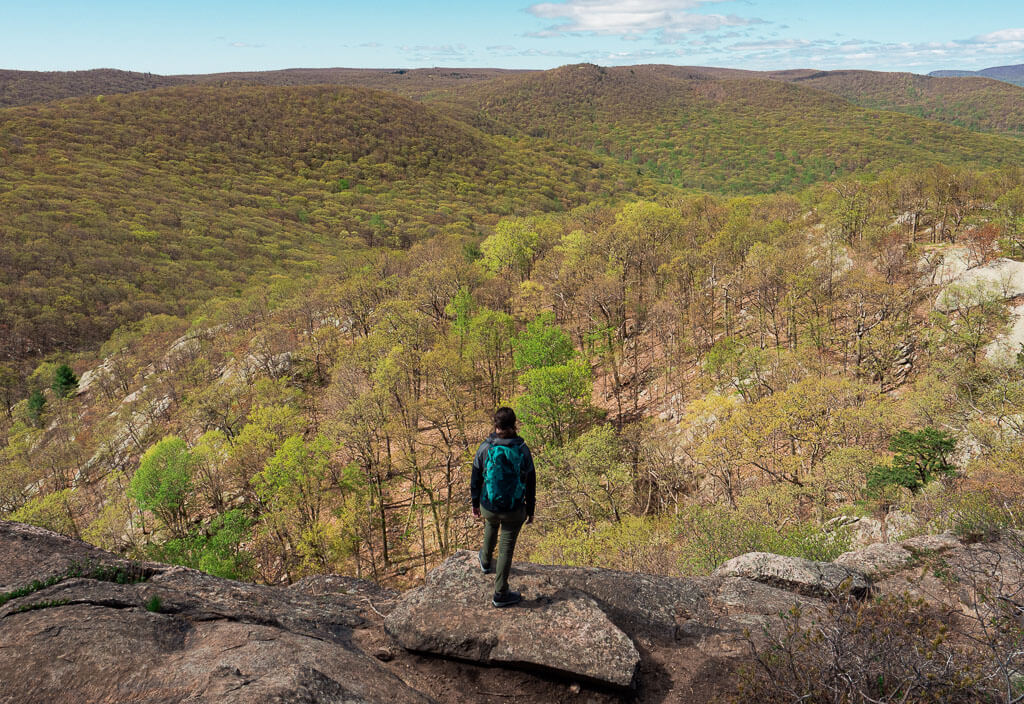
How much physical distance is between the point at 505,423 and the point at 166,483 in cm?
3900

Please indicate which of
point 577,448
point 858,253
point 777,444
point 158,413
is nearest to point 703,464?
point 777,444

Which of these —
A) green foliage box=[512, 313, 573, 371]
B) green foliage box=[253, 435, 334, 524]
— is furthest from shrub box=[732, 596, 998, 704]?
green foliage box=[512, 313, 573, 371]

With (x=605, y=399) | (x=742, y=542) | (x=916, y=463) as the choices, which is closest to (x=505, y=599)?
(x=742, y=542)

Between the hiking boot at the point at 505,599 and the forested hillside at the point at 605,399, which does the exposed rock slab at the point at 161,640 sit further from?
the forested hillside at the point at 605,399

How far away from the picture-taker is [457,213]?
186500 mm

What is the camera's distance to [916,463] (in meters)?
22.5

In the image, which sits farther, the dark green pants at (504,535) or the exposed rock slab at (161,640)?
the dark green pants at (504,535)

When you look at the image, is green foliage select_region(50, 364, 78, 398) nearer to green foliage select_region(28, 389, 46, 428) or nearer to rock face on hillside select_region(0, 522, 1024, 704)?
green foliage select_region(28, 389, 46, 428)

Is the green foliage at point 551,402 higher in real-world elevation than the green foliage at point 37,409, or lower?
higher

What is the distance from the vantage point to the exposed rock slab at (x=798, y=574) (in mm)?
10680

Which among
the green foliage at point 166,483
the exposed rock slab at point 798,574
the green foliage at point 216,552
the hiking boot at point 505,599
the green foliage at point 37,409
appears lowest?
the green foliage at point 37,409

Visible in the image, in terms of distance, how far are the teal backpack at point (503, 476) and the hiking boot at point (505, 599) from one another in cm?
160

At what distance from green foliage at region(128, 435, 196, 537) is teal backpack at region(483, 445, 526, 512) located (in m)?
38.4

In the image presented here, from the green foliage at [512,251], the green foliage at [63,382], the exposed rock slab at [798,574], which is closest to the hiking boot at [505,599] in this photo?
the exposed rock slab at [798,574]
